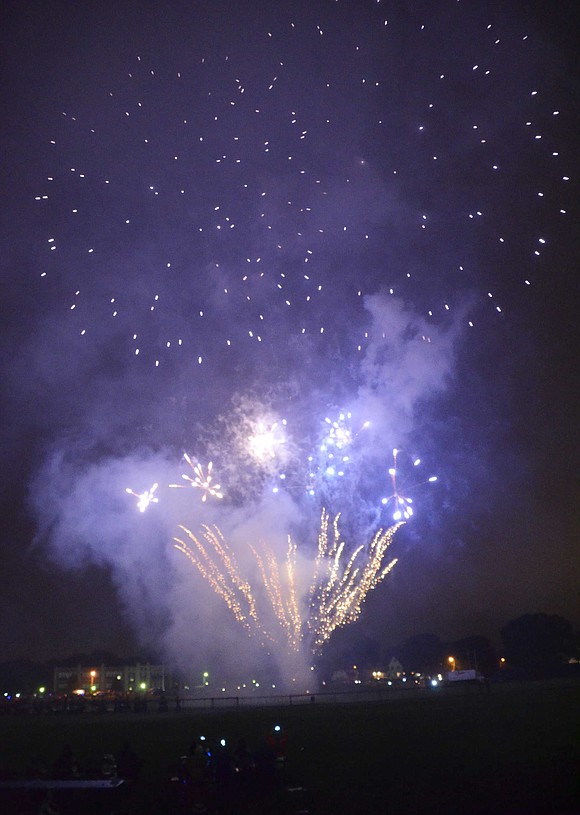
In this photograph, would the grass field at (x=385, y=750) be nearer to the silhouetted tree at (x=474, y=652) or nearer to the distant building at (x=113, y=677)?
the silhouetted tree at (x=474, y=652)

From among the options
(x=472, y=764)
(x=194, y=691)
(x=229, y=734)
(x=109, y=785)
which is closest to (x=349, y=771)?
(x=472, y=764)

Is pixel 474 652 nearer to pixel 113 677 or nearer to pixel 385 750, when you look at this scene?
pixel 113 677

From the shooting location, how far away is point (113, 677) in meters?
127

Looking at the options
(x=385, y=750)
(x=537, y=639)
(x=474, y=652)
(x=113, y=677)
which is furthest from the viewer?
(x=113, y=677)

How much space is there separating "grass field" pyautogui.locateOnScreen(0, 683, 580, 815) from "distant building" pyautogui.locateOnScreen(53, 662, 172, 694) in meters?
93.0

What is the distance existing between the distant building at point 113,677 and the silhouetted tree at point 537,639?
58.4m

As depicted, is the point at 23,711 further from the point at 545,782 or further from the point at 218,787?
the point at 545,782

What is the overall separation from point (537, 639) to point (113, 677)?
78.1 m

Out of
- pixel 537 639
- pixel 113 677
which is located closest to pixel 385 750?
pixel 537 639

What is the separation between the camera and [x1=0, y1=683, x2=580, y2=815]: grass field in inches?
521

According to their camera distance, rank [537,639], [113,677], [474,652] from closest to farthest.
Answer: [537,639] → [474,652] → [113,677]

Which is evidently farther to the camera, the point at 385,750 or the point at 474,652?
the point at 474,652

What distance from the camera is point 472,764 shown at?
52.9ft

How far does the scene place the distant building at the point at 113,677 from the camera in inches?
4707
